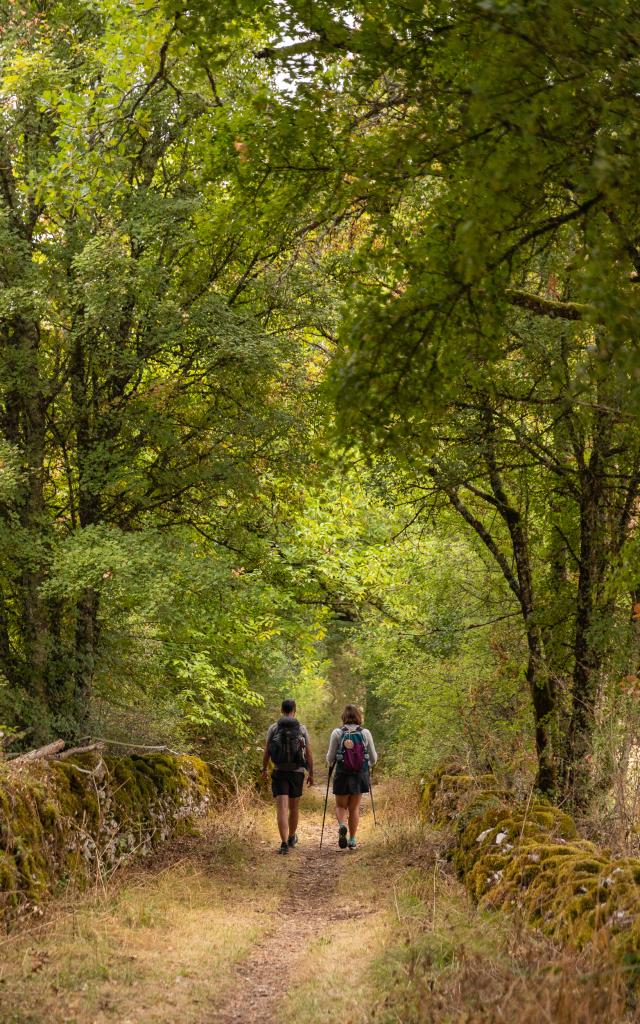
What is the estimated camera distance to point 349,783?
11.9 meters

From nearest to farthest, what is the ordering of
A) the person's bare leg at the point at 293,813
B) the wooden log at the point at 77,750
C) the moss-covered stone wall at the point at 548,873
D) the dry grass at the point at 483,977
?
the dry grass at the point at 483,977
the moss-covered stone wall at the point at 548,873
the wooden log at the point at 77,750
the person's bare leg at the point at 293,813

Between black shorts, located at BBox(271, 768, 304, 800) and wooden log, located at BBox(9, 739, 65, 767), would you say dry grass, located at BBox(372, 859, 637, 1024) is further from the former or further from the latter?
black shorts, located at BBox(271, 768, 304, 800)

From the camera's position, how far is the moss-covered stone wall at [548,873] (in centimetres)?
497

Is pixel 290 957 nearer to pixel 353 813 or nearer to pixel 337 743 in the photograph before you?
pixel 337 743

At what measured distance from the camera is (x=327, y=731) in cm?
3681

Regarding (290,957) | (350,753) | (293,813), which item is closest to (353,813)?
(293,813)

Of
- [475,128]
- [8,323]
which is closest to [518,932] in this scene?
[475,128]

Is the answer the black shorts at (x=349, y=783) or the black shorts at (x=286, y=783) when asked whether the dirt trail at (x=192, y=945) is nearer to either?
the black shorts at (x=286, y=783)

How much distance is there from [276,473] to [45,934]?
6.35m

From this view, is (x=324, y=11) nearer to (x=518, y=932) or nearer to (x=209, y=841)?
(x=518, y=932)

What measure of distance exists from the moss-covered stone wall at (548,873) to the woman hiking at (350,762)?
2339 millimetres

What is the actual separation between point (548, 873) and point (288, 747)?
232 inches

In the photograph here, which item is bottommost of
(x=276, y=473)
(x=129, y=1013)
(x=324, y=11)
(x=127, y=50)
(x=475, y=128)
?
(x=129, y=1013)

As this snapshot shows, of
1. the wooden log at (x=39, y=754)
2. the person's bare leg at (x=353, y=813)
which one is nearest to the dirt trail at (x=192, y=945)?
the person's bare leg at (x=353, y=813)
